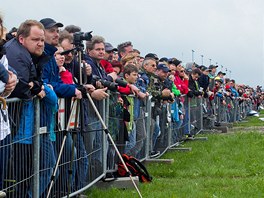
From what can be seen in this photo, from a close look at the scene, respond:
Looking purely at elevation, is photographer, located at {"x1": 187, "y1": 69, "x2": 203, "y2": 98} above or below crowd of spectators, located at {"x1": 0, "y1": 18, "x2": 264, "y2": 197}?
above

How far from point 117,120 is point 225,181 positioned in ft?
6.53

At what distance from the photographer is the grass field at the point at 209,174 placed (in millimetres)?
9234

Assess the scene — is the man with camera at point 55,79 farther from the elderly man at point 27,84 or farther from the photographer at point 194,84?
the photographer at point 194,84

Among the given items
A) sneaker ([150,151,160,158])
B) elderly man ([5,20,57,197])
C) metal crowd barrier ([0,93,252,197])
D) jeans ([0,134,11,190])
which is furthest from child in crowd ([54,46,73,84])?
sneaker ([150,151,160,158])

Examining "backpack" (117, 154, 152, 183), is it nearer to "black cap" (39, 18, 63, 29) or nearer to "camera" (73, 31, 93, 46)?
"black cap" (39, 18, 63, 29)

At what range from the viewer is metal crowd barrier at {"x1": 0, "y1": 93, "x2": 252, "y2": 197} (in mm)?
6660

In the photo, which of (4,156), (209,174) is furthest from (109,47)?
(4,156)

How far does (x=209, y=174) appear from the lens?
11344 millimetres

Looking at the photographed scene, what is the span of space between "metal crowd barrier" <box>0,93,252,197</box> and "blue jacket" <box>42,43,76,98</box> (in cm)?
19

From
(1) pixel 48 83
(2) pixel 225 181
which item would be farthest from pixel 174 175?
(1) pixel 48 83

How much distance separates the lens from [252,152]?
14453mm

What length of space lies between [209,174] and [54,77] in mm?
4314

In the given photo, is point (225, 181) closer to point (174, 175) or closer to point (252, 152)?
point (174, 175)

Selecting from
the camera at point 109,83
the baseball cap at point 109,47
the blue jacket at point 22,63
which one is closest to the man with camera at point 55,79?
the camera at point 109,83
